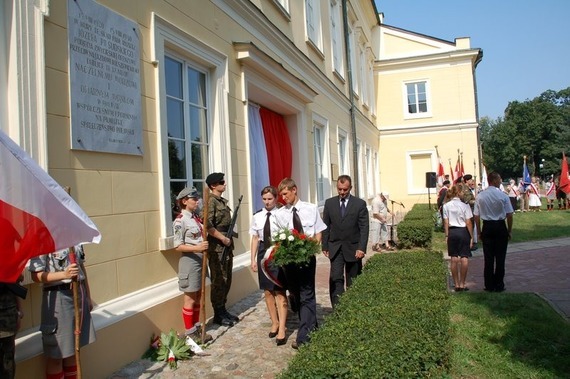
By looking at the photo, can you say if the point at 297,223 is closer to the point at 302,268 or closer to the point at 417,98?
the point at 302,268

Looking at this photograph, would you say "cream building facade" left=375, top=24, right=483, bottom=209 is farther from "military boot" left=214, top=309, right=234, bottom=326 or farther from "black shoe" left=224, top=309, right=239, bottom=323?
Answer: "military boot" left=214, top=309, right=234, bottom=326

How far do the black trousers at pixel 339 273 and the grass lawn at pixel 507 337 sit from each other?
1350 mm

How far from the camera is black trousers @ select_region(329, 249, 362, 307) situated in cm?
583

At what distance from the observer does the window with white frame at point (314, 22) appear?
38.9ft

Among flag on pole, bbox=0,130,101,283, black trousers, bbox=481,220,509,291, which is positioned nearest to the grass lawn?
black trousers, bbox=481,220,509,291

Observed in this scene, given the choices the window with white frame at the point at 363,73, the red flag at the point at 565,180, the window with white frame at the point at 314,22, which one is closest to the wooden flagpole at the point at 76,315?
the window with white frame at the point at 314,22

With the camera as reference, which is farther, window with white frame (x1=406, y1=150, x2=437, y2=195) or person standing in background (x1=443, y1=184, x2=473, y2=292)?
window with white frame (x1=406, y1=150, x2=437, y2=195)

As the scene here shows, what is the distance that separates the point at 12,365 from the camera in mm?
2930

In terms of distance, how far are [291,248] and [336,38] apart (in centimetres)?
1198

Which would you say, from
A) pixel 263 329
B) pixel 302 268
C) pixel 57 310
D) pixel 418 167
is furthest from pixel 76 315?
pixel 418 167

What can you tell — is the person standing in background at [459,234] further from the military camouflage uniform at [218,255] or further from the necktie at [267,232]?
the military camouflage uniform at [218,255]

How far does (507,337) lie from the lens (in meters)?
5.09

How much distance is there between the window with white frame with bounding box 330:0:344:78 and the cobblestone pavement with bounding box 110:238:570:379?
7.72 m

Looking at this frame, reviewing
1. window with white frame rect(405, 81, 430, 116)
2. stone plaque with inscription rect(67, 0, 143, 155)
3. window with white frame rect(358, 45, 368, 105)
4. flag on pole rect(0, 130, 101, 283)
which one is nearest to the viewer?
flag on pole rect(0, 130, 101, 283)
